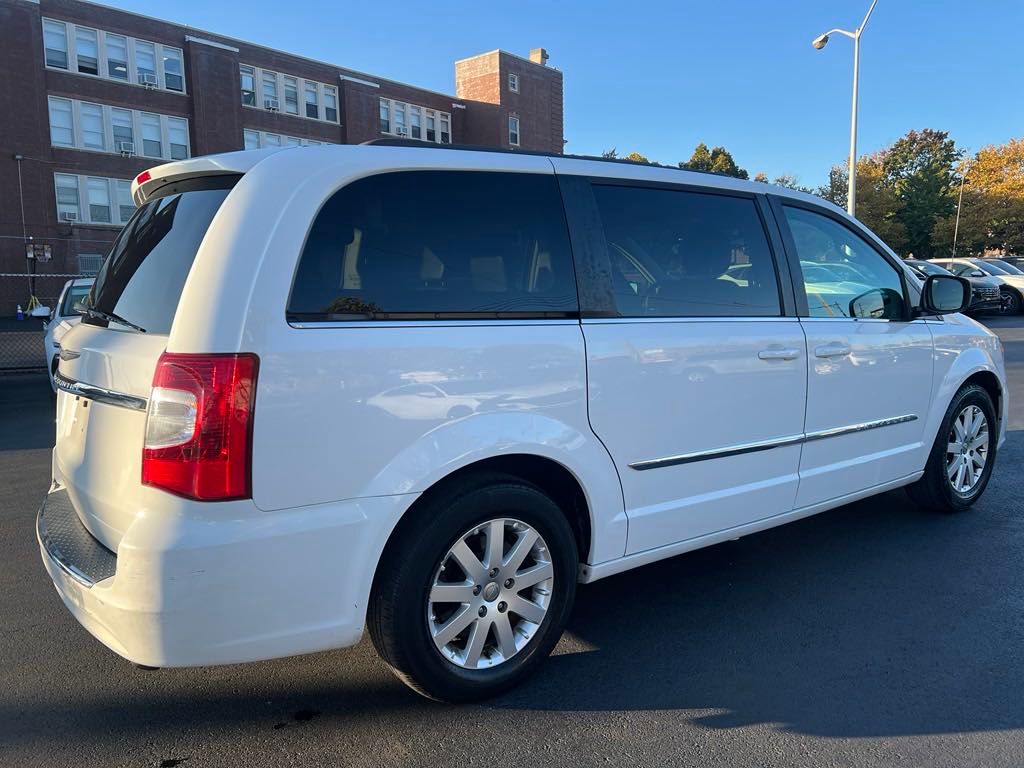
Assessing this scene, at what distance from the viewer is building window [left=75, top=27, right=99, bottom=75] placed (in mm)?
29709

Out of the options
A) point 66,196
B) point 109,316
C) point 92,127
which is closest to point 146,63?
point 92,127

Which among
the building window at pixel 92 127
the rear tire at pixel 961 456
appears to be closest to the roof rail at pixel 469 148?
the rear tire at pixel 961 456

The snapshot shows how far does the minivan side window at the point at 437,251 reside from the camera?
93.5 inches

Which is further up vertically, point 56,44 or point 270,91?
point 56,44

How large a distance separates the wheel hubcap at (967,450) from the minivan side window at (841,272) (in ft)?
3.42

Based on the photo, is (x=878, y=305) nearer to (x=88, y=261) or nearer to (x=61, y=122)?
(x=88, y=261)

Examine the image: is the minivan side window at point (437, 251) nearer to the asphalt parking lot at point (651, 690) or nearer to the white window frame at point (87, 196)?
the asphalt parking lot at point (651, 690)

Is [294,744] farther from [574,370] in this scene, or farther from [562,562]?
[574,370]

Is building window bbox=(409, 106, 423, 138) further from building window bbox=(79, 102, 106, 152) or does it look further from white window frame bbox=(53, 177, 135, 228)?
building window bbox=(79, 102, 106, 152)

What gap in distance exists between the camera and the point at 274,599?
2252 millimetres

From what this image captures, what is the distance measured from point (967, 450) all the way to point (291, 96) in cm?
3741

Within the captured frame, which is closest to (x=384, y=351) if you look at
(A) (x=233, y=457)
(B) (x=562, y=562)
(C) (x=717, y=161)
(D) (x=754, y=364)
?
(A) (x=233, y=457)

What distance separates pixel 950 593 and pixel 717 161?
2116 inches

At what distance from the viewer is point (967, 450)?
4.80m
